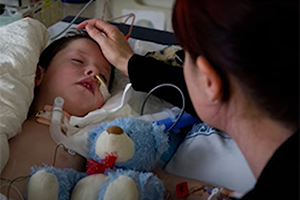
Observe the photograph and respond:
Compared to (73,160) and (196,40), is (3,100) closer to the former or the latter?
(73,160)

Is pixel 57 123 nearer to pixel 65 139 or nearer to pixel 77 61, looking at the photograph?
pixel 65 139

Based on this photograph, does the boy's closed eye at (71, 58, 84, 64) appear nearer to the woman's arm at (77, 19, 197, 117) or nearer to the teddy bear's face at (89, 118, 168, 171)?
the woman's arm at (77, 19, 197, 117)

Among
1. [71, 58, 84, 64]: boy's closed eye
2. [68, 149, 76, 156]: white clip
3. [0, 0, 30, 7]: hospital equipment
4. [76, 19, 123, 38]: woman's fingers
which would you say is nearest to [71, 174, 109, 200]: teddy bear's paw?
[68, 149, 76, 156]: white clip

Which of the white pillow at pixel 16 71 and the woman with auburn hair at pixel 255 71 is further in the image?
the white pillow at pixel 16 71

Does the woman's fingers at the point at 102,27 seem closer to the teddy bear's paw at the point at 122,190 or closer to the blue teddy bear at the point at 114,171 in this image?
the blue teddy bear at the point at 114,171

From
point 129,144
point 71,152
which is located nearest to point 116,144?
point 129,144

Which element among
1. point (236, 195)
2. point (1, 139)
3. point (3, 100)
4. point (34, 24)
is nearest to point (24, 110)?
point (3, 100)

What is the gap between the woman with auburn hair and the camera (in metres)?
0.58

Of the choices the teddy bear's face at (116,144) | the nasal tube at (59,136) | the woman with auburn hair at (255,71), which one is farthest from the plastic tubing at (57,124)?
the woman with auburn hair at (255,71)

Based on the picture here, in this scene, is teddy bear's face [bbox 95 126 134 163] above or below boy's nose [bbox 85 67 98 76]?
above

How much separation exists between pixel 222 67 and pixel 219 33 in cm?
5

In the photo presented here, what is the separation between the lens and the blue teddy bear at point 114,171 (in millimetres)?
882

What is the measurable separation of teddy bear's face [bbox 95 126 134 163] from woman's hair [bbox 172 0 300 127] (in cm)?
43

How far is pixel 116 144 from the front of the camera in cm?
98
